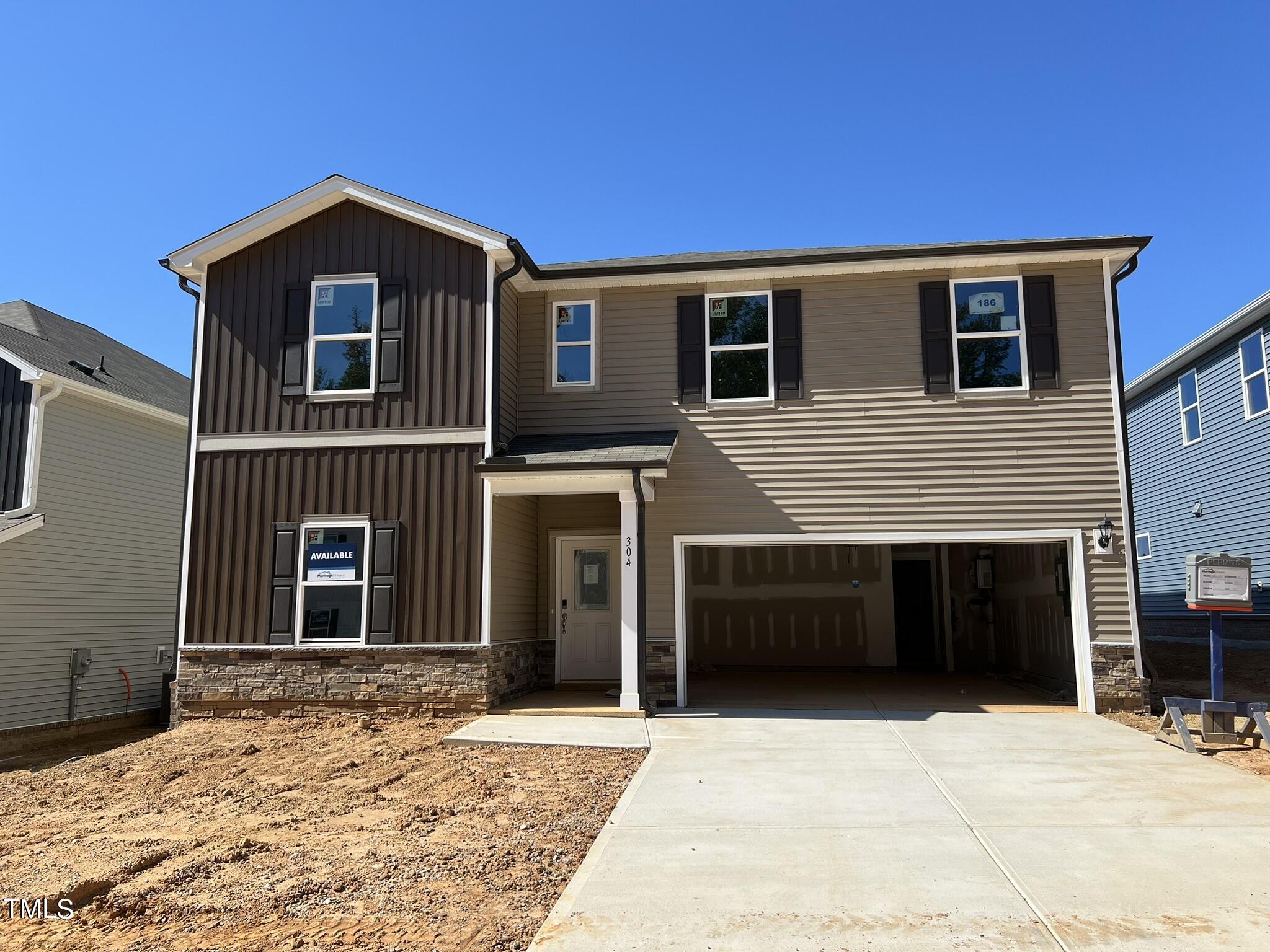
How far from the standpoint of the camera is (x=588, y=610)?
492 inches

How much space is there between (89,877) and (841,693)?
9005mm

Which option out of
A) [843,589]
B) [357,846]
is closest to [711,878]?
[357,846]

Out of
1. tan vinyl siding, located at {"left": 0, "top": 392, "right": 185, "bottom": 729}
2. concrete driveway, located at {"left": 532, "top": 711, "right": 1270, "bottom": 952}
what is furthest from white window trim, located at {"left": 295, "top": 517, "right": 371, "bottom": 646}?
concrete driveway, located at {"left": 532, "top": 711, "right": 1270, "bottom": 952}

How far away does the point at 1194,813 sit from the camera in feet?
19.9

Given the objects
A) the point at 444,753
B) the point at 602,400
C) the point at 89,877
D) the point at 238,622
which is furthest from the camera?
the point at 602,400

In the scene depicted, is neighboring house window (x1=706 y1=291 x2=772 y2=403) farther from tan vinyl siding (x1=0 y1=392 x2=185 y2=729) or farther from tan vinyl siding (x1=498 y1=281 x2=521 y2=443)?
tan vinyl siding (x1=0 y1=392 x2=185 y2=729)

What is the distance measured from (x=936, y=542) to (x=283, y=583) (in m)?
7.78

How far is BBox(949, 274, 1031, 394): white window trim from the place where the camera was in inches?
435

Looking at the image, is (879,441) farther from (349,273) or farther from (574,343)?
(349,273)

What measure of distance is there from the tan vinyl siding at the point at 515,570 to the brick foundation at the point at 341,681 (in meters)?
0.46

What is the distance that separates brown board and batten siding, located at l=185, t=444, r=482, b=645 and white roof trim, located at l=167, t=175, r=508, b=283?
2489 millimetres

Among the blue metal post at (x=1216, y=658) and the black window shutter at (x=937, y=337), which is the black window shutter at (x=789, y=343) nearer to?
the black window shutter at (x=937, y=337)

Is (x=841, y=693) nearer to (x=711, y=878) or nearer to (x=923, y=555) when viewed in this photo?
(x=923, y=555)

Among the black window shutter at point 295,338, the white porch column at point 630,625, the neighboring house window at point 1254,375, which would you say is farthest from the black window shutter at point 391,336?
the neighboring house window at point 1254,375
